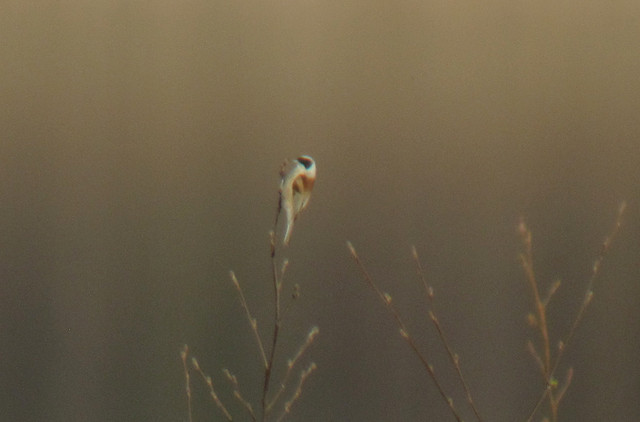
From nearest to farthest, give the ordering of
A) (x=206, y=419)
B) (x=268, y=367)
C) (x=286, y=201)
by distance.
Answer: (x=286, y=201) → (x=268, y=367) → (x=206, y=419)

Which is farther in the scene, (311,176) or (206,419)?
(206,419)

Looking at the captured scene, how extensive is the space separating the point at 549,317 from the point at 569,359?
13cm

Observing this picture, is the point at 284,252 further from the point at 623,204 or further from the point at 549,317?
the point at 623,204

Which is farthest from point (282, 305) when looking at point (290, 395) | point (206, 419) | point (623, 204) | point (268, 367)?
point (623, 204)

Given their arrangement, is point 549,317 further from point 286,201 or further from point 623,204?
point 286,201

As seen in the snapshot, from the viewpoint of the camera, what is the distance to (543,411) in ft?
6.29

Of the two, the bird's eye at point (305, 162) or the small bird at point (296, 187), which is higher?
the bird's eye at point (305, 162)

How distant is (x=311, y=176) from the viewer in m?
1.09

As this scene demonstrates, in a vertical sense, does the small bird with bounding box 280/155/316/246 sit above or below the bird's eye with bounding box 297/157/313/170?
below

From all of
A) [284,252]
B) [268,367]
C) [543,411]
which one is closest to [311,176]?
[268,367]

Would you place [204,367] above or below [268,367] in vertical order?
below

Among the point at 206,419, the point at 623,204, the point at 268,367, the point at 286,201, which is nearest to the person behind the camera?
the point at 286,201

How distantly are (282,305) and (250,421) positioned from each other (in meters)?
0.35

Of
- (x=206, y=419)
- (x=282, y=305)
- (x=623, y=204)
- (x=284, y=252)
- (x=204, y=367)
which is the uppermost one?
(x=623, y=204)
